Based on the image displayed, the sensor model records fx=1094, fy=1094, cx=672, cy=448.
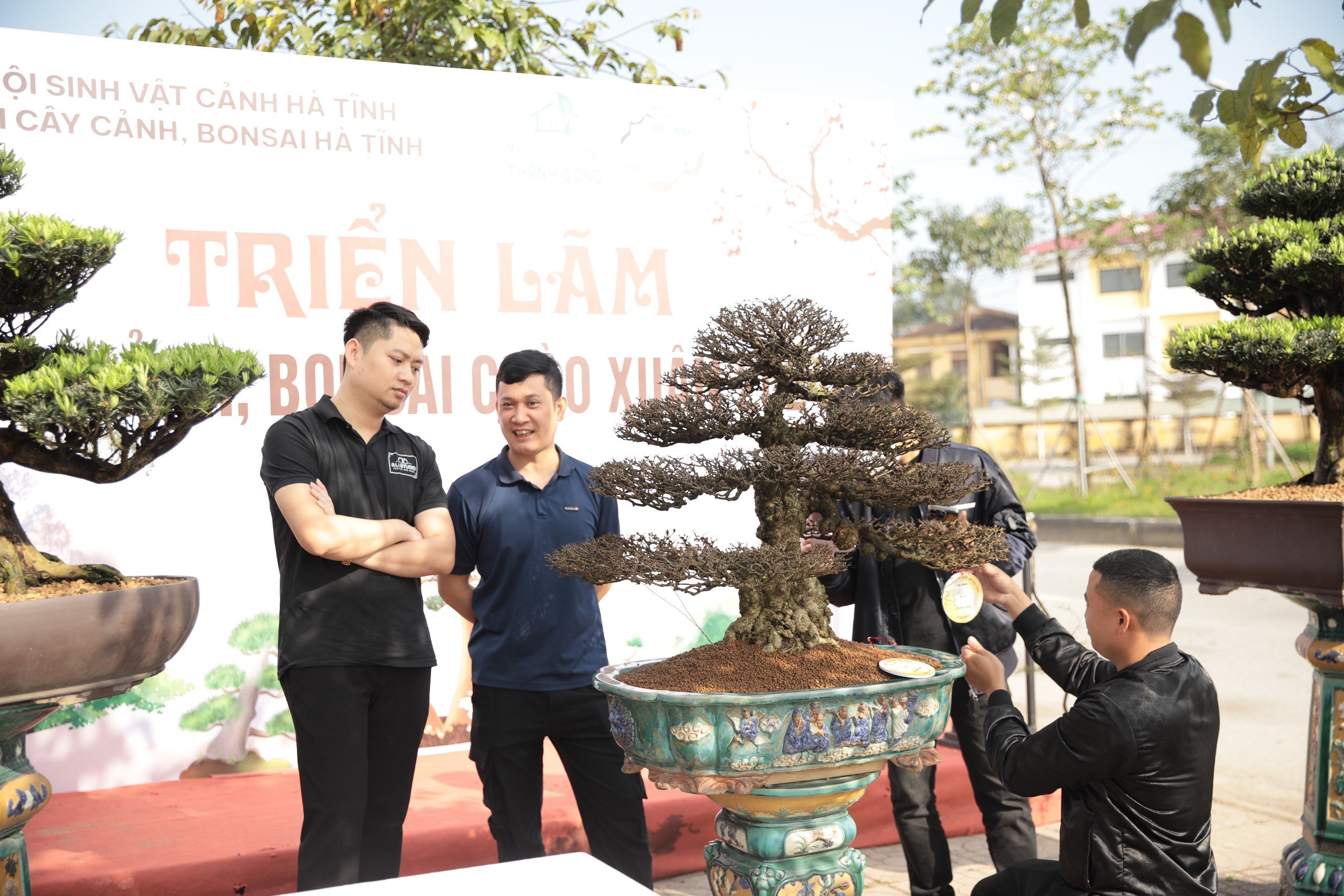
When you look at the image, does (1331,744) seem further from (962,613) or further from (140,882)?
(140,882)

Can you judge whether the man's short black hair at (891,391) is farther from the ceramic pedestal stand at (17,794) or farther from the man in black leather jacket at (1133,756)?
the ceramic pedestal stand at (17,794)

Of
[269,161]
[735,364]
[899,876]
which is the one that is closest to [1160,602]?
[735,364]

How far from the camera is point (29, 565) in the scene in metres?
1.99

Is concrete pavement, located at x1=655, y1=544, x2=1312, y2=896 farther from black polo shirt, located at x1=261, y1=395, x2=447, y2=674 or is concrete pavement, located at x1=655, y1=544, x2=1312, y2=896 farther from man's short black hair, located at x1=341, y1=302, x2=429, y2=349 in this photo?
man's short black hair, located at x1=341, y1=302, x2=429, y2=349

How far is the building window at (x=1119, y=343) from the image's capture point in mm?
28406

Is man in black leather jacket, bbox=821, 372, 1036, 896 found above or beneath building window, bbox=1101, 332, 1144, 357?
beneath

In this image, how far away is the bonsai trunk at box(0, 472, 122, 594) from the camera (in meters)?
1.94

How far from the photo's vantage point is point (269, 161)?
4.01m

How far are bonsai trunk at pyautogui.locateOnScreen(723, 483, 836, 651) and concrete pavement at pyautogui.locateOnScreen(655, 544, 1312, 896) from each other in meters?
1.61

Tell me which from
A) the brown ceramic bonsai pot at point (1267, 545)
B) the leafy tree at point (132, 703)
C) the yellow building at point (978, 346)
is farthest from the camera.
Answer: the yellow building at point (978, 346)

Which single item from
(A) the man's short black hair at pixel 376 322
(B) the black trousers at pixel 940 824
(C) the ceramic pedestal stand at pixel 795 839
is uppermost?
(A) the man's short black hair at pixel 376 322

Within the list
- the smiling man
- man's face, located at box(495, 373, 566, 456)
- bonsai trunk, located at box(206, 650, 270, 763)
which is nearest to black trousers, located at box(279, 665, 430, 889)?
the smiling man

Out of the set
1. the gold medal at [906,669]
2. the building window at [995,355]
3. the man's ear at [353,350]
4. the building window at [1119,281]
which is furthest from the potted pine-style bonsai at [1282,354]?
the building window at [995,355]

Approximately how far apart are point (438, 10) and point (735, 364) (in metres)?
4.47
